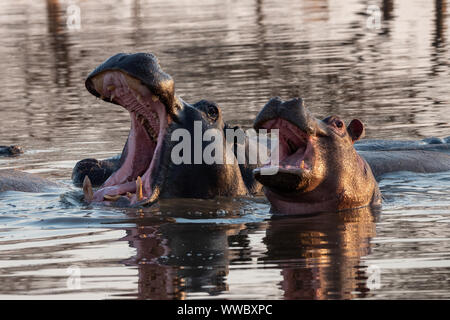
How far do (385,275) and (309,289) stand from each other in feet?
1.49

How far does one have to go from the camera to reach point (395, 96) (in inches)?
535

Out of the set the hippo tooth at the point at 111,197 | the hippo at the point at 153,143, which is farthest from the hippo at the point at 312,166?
the hippo tooth at the point at 111,197

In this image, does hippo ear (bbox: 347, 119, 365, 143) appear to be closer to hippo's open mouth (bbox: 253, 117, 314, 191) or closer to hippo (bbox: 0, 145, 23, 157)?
hippo's open mouth (bbox: 253, 117, 314, 191)

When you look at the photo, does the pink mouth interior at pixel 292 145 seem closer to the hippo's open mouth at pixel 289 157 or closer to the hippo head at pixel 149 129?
the hippo's open mouth at pixel 289 157

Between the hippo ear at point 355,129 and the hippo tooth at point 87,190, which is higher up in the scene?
the hippo ear at point 355,129

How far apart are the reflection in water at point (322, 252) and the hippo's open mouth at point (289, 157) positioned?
0.29 metres

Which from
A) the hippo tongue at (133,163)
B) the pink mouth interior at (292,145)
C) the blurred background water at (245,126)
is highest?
the pink mouth interior at (292,145)

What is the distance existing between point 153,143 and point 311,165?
1.18 metres

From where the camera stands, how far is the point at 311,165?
20.6 ft

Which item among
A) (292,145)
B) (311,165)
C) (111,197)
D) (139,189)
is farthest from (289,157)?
(111,197)

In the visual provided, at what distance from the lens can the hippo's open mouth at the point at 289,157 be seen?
6.11 metres

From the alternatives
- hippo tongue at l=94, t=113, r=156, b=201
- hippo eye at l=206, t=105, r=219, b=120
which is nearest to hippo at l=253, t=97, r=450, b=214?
hippo eye at l=206, t=105, r=219, b=120

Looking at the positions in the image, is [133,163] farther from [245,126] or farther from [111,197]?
[245,126]
